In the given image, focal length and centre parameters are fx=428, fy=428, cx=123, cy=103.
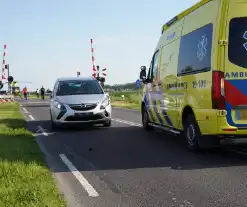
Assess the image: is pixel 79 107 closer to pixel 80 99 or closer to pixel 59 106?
pixel 80 99

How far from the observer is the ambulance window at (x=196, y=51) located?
7.23 metres

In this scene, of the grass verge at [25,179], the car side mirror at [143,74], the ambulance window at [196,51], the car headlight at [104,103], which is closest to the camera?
the grass verge at [25,179]

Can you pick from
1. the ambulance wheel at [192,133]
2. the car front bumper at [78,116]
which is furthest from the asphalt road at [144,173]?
the car front bumper at [78,116]

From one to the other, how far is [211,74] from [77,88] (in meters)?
7.75

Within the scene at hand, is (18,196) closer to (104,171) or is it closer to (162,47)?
(104,171)

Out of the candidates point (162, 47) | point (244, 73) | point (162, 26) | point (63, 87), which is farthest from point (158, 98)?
point (63, 87)

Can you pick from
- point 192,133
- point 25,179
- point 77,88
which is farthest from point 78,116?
point 25,179

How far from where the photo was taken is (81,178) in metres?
6.13

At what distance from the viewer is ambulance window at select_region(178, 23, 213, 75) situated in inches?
285

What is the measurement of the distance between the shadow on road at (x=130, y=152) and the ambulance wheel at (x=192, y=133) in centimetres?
16

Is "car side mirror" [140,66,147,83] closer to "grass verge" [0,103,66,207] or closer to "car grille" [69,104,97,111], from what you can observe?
"car grille" [69,104,97,111]

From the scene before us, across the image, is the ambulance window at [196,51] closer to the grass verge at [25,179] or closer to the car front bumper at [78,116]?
the grass verge at [25,179]

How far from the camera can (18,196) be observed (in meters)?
4.76

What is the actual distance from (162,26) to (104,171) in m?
5.49
